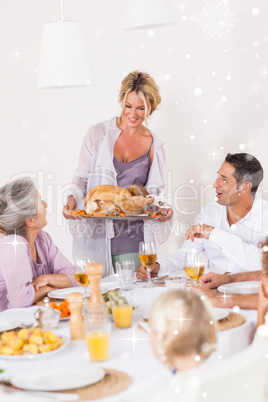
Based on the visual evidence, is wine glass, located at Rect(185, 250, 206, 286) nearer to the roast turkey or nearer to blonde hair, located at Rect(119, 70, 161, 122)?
the roast turkey

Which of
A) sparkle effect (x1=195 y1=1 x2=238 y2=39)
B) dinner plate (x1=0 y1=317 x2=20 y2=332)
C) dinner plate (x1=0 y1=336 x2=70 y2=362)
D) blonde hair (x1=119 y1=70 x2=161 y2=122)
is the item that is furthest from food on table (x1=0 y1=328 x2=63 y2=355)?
sparkle effect (x1=195 y1=1 x2=238 y2=39)

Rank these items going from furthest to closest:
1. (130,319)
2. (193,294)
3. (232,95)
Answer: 1. (232,95)
2. (130,319)
3. (193,294)

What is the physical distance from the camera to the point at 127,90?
2672 millimetres

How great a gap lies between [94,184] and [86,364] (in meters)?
1.67

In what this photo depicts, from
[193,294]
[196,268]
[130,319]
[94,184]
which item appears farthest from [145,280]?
[193,294]

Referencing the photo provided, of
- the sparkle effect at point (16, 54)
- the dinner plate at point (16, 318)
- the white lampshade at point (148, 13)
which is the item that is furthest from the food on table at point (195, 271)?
the sparkle effect at point (16, 54)

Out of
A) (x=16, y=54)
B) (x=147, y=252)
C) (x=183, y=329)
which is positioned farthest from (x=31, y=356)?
(x=16, y=54)

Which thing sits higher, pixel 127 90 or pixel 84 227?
pixel 127 90

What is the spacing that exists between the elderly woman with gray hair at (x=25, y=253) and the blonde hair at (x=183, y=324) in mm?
868

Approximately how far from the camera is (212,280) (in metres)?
1.89

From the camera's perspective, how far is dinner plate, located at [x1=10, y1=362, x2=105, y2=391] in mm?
1017

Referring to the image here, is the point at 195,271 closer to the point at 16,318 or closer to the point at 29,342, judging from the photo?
the point at 16,318

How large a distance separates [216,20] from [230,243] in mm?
1359

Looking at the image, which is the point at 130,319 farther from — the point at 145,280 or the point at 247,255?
the point at 247,255
